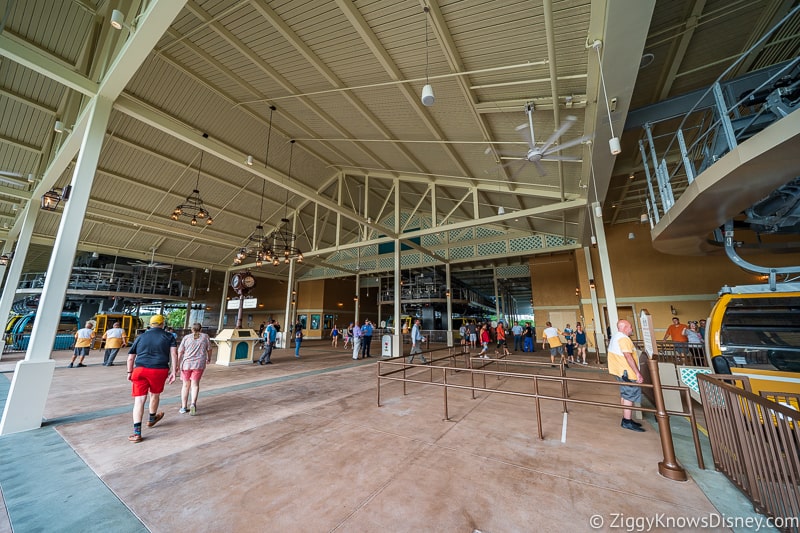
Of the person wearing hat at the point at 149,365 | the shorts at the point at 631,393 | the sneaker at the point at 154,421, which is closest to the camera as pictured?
the person wearing hat at the point at 149,365

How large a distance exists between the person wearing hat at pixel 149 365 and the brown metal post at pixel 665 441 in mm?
5392

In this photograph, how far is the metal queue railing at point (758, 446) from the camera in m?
1.84

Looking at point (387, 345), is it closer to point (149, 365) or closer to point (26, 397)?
point (149, 365)

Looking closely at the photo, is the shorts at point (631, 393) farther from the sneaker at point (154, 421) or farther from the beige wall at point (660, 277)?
the beige wall at point (660, 277)

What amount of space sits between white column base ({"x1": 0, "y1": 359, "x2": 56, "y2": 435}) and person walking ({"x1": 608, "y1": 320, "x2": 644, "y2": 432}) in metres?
7.52

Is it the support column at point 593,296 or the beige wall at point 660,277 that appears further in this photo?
the support column at point 593,296

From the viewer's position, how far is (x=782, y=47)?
15.7ft

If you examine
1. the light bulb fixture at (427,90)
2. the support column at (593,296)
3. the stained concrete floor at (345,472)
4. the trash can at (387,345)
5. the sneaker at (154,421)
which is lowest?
the stained concrete floor at (345,472)

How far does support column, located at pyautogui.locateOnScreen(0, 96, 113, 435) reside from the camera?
11.9 feet

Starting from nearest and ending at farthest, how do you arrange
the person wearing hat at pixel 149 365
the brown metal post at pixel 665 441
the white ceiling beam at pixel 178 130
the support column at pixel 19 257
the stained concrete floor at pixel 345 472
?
the stained concrete floor at pixel 345 472 < the brown metal post at pixel 665 441 < the person wearing hat at pixel 149 365 < the white ceiling beam at pixel 178 130 < the support column at pixel 19 257

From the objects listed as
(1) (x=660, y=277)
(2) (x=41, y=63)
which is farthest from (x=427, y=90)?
(1) (x=660, y=277)

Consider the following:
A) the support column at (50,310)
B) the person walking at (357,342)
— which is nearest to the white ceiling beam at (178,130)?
the support column at (50,310)

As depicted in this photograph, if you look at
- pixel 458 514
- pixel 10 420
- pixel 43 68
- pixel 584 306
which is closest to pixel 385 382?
pixel 458 514

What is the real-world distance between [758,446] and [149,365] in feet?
19.9
